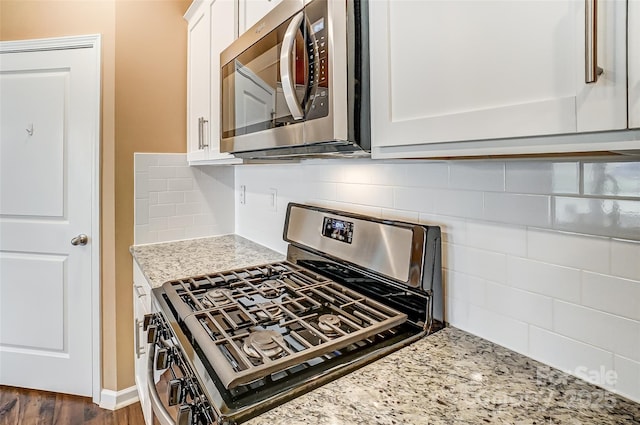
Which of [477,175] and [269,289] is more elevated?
[477,175]

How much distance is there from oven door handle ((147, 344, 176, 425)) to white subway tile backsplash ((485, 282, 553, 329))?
0.91 meters

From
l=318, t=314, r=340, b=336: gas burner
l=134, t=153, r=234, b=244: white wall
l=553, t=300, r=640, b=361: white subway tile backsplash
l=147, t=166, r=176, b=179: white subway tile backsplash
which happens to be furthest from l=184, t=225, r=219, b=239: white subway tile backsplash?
l=553, t=300, r=640, b=361: white subway tile backsplash

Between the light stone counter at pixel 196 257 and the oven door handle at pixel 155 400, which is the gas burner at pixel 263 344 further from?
the light stone counter at pixel 196 257

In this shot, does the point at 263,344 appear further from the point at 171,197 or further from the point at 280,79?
the point at 171,197

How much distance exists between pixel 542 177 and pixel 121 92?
209 centimetres

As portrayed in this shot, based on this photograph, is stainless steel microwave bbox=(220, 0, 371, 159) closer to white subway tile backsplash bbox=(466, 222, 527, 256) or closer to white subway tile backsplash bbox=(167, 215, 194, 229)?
white subway tile backsplash bbox=(466, 222, 527, 256)

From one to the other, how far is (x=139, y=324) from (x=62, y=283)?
76cm

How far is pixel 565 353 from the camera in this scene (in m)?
0.81

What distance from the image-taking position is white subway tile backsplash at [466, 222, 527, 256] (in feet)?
2.87

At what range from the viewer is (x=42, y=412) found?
2.03 meters

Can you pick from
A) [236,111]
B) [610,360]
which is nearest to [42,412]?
[236,111]

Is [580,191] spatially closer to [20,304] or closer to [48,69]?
[48,69]

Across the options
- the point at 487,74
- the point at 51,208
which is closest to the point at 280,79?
the point at 487,74

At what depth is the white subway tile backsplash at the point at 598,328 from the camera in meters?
0.71
